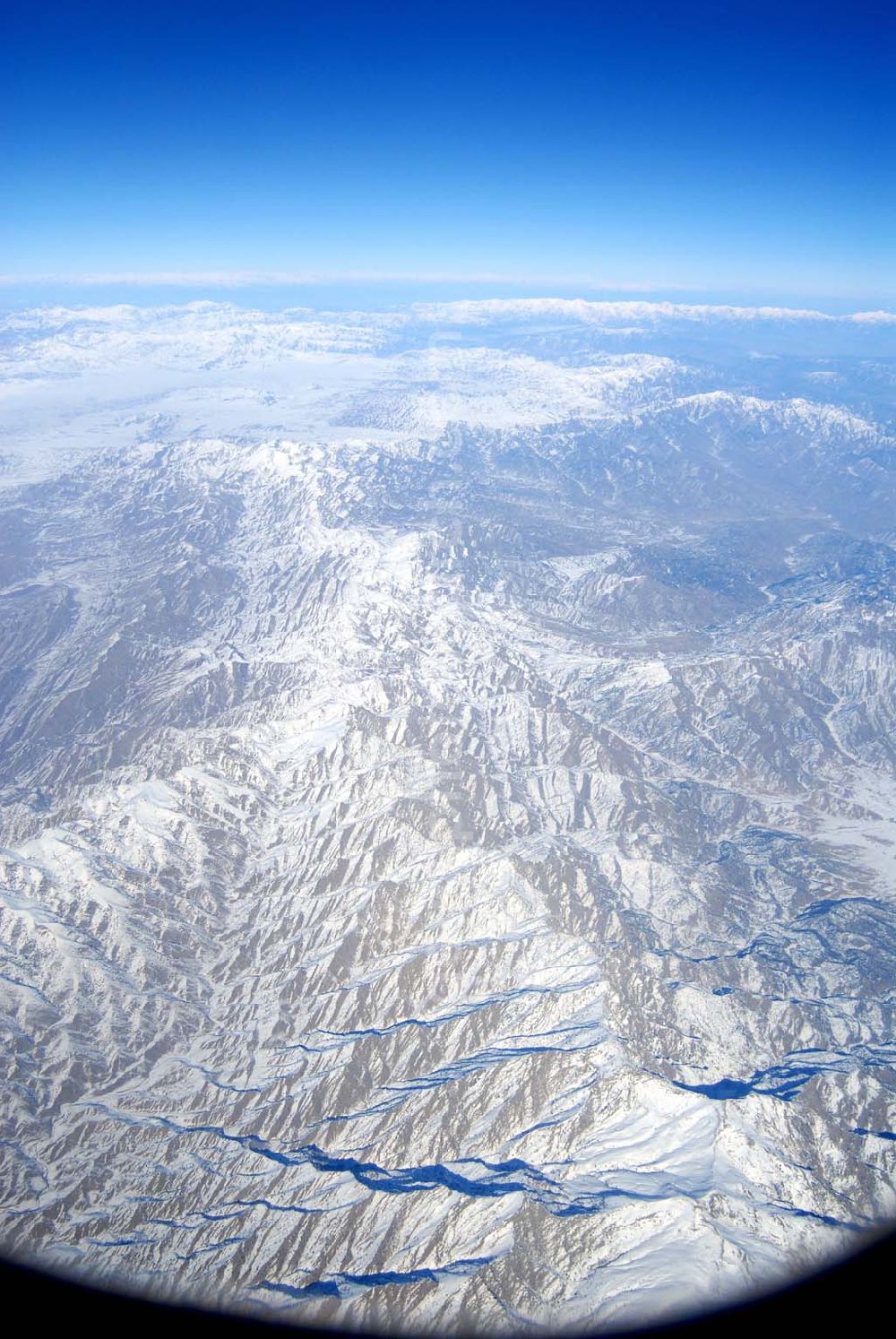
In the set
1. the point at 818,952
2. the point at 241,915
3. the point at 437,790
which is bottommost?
the point at 818,952

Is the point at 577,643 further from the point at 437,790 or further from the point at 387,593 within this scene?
the point at 437,790

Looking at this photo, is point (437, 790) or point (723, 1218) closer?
point (723, 1218)

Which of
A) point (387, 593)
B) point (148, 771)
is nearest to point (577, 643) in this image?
point (387, 593)

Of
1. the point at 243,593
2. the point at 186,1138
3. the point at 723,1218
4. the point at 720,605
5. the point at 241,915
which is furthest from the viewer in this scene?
the point at 720,605

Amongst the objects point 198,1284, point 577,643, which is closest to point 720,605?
point 577,643

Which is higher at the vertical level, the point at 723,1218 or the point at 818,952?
the point at 723,1218

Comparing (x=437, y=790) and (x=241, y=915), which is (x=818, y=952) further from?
Result: (x=241, y=915)

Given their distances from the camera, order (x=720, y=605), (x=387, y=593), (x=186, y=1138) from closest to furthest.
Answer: (x=186, y=1138)
(x=387, y=593)
(x=720, y=605)

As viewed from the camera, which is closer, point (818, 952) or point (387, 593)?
point (818, 952)

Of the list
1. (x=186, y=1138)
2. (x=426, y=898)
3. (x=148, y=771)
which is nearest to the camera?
(x=186, y=1138)
